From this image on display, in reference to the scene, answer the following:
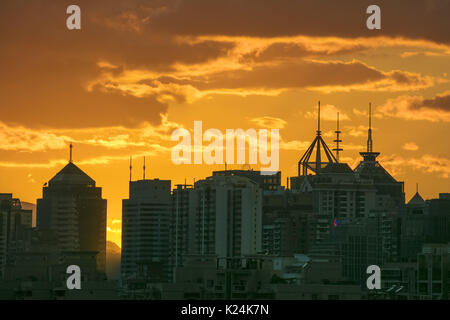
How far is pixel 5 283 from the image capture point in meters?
168

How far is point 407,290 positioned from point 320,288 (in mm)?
31761
